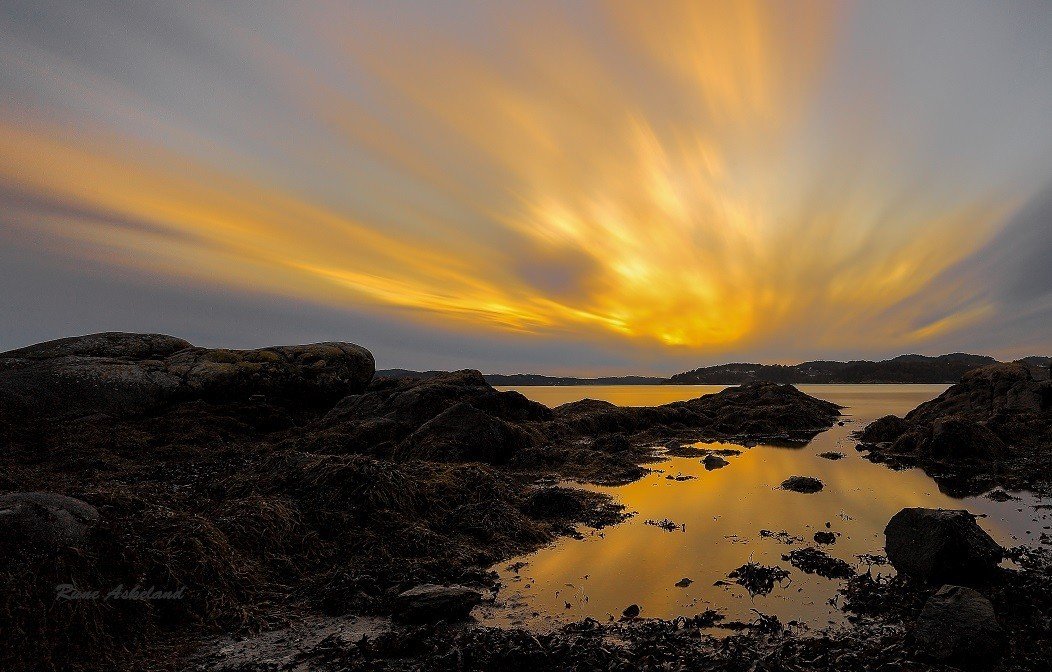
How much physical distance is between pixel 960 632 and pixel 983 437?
21379 mm

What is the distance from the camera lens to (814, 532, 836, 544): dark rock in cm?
995

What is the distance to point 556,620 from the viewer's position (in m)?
6.48

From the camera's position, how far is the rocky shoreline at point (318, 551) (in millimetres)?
5402

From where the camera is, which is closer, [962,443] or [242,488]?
[242,488]

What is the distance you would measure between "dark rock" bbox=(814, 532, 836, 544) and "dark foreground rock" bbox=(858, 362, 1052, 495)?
811 centimetres

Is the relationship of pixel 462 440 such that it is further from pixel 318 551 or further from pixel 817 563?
pixel 817 563

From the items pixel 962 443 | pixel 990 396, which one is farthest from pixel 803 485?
pixel 990 396

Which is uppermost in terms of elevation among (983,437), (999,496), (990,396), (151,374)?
(990,396)

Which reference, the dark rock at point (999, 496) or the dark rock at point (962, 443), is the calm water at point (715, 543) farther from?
the dark rock at point (962, 443)

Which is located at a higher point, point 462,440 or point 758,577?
point 462,440

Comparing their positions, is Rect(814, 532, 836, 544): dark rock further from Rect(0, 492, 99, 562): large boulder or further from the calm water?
Rect(0, 492, 99, 562): large boulder

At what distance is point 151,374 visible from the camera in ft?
73.0

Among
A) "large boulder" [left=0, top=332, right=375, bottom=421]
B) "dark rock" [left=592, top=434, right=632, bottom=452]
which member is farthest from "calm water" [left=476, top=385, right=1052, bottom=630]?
"large boulder" [left=0, top=332, right=375, bottom=421]

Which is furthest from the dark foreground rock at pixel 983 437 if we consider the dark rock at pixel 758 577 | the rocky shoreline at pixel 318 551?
the dark rock at pixel 758 577
